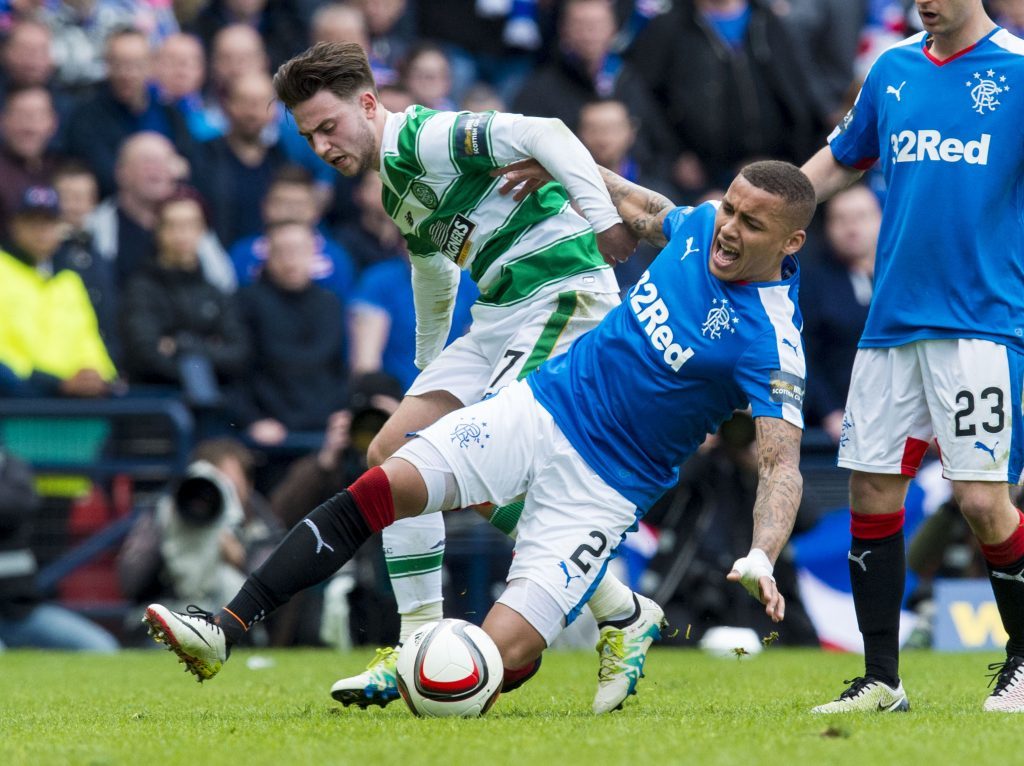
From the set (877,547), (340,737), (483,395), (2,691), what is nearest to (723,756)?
(340,737)

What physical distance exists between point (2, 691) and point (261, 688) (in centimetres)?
119

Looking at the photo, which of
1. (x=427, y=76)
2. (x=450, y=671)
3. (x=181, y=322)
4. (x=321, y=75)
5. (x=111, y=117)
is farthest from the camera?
(x=427, y=76)

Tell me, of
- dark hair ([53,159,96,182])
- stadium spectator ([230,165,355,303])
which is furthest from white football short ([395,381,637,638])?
dark hair ([53,159,96,182])

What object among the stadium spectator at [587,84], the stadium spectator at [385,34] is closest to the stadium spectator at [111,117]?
the stadium spectator at [385,34]

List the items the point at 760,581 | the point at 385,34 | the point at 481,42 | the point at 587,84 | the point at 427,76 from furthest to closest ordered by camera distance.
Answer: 1. the point at 481,42
2. the point at 385,34
3. the point at 587,84
4. the point at 427,76
5. the point at 760,581

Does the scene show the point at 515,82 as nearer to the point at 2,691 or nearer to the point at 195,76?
the point at 195,76

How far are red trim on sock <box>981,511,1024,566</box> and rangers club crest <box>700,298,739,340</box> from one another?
1318mm

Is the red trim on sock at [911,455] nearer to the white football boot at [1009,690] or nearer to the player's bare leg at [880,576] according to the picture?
the player's bare leg at [880,576]

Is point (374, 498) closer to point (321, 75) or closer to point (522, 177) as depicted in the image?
point (522, 177)

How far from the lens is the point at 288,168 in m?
13.1

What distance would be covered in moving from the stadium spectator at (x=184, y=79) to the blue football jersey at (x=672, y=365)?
7866 mm

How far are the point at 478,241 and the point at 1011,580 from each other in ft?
8.21

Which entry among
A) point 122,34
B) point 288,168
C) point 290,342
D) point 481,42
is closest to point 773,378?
point 290,342

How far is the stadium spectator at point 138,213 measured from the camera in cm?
1272
